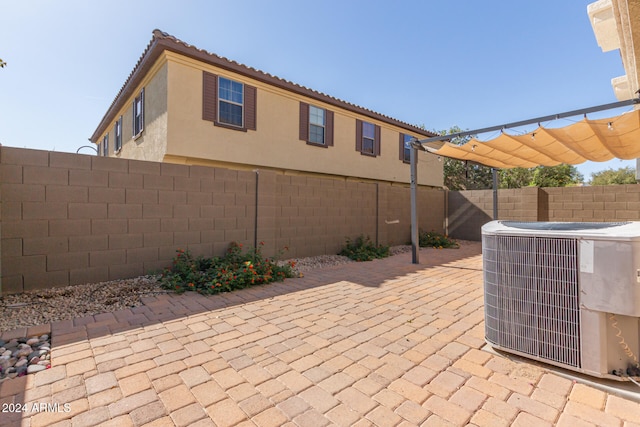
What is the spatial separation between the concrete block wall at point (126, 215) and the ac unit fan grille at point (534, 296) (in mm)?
4360

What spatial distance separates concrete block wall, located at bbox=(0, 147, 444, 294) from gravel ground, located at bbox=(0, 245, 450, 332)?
17 cm

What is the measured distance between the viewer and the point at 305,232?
6.75 m

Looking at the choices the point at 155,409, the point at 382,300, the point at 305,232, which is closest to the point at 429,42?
the point at 305,232

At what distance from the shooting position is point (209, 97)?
294 inches

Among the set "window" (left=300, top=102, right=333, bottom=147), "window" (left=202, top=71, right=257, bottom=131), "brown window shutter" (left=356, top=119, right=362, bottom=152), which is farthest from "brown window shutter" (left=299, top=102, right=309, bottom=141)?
"brown window shutter" (left=356, top=119, right=362, bottom=152)

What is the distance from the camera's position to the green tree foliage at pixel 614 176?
85.8 feet

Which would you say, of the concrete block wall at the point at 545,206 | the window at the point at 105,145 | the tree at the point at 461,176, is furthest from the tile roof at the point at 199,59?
the tree at the point at 461,176

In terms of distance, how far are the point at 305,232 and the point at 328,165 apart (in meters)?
4.11

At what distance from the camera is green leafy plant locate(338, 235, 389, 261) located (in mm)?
6966

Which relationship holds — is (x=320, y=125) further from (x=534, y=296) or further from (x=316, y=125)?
(x=534, y=296)

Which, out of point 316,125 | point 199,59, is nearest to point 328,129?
point 316,125

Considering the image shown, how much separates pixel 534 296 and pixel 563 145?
5.23 m

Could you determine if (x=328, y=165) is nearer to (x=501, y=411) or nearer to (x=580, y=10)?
(x=580, y=10)

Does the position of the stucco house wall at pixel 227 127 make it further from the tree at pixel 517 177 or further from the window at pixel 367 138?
the tree at pixel 517 177
